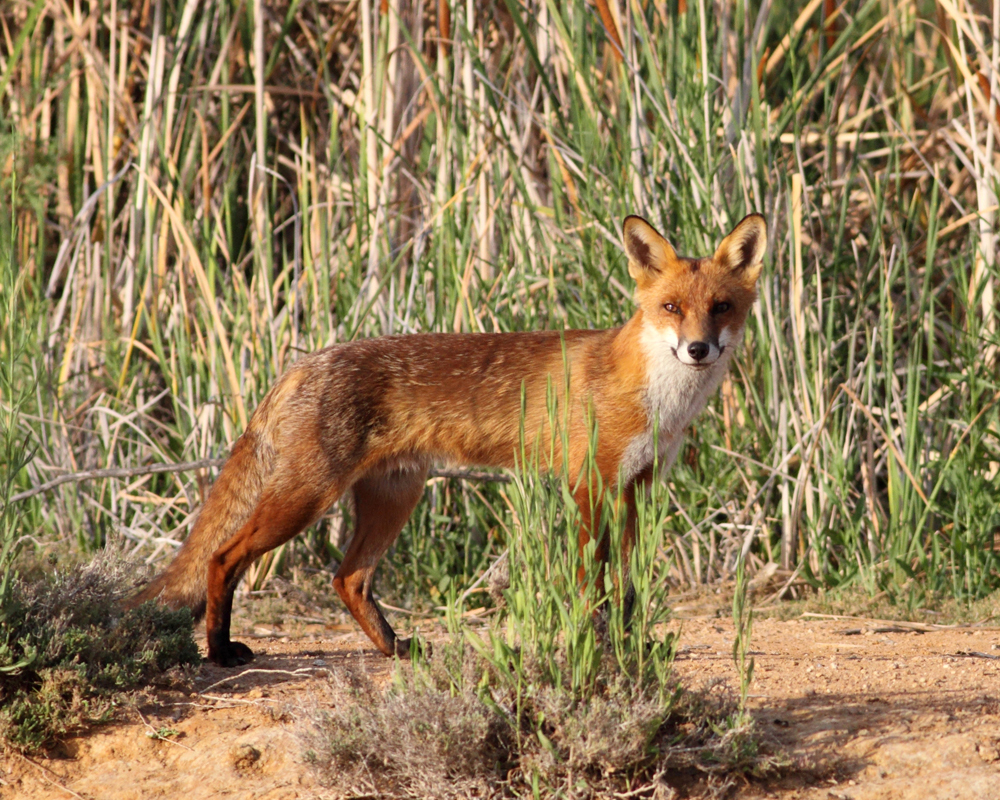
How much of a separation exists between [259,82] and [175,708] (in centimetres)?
367

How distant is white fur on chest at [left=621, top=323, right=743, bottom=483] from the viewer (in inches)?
159

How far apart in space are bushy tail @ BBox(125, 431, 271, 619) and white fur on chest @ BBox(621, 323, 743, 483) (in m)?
1.45

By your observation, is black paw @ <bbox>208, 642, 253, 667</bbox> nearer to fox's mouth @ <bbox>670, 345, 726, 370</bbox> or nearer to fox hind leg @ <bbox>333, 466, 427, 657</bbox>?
fox hind leg @ <bbox>333, 466, 427, 657</bbox>

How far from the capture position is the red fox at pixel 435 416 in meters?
3.97

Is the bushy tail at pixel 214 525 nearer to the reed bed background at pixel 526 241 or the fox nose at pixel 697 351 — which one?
the reed bed background at pixel 526 241

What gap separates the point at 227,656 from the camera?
3.91m

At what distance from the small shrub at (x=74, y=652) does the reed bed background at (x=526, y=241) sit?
5.30 feet

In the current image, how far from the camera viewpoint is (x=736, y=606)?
9.15 feet

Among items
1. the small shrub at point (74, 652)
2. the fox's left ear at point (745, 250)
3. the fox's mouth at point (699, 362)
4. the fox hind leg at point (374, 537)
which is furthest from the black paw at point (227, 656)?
the fox's left ear at point (745, 250)

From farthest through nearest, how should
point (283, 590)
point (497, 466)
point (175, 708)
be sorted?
point (283, 590) → point (497, 466) → point (175, 708)

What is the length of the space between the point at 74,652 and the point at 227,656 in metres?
0.64

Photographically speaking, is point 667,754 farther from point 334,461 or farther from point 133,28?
point 133,28

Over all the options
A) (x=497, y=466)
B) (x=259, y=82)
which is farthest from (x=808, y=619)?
(x=259, y=82)

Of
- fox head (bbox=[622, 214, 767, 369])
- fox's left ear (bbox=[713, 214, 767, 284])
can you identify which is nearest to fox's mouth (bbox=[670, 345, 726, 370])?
fox head (bbox=[622, 214, 767, 369])
